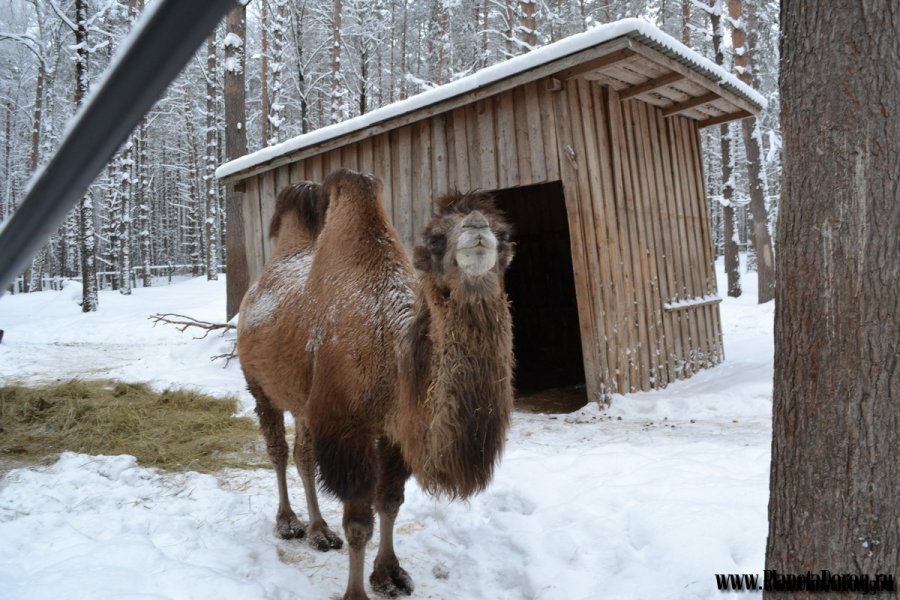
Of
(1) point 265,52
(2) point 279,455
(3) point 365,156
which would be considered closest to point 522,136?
(3) point 365,156

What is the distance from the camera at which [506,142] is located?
7.35m

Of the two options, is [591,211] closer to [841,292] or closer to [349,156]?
[349,156]

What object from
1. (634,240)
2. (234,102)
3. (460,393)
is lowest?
(460,393)

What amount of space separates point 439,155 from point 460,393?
5597 mm

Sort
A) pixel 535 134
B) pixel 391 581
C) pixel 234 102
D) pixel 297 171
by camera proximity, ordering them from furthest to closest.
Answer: pixel 234 102 < pixel 297 171 < pixel 535 134 < pixel 391 581

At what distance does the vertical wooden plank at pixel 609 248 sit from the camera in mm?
7062

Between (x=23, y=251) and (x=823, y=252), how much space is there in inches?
88.3

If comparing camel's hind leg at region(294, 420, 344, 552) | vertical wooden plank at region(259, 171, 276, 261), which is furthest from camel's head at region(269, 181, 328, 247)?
vertical wooden plank at region(259, 171, 276, 261)

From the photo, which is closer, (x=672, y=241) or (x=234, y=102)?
(x=672, y=241)

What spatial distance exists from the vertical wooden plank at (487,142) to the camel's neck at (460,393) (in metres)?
4.86

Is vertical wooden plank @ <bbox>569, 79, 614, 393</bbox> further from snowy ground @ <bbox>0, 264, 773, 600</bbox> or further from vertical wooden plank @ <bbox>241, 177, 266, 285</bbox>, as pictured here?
vertical wooden plank @ <bbox>241, 177, 266, 285</bbox>

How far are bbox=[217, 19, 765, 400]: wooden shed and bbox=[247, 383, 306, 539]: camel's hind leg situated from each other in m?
3.80

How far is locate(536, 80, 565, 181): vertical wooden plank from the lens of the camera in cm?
698

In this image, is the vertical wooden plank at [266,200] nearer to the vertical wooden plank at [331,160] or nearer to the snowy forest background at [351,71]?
the vertical wooden plank at [331,160]
